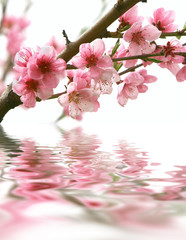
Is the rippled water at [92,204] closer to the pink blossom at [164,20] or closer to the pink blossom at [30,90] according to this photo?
the pink blossom at [30,90]

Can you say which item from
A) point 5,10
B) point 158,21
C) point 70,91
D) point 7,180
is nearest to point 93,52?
point 70,91

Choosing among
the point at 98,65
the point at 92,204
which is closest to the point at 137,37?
the point at 98,65

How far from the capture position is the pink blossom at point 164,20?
3.04ft

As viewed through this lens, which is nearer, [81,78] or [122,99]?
[81,78]

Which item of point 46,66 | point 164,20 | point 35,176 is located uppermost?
point 164,20

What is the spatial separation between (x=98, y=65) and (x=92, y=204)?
1.54 feet

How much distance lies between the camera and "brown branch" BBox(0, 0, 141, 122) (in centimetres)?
78

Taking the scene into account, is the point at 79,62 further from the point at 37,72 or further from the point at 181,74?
the point at 181,74

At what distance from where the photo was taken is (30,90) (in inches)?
32.8

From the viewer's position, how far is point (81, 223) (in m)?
0.35

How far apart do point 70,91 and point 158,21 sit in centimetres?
32

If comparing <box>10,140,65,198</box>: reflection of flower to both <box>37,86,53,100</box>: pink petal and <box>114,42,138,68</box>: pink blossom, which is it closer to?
<box>37,86,53,100</box>: pink petal

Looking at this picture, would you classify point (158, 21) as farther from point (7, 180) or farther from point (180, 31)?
point (7, 180)

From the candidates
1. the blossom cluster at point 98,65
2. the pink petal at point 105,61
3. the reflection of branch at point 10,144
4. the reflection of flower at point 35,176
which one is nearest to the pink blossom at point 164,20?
the blossom cluster at point 98,65
